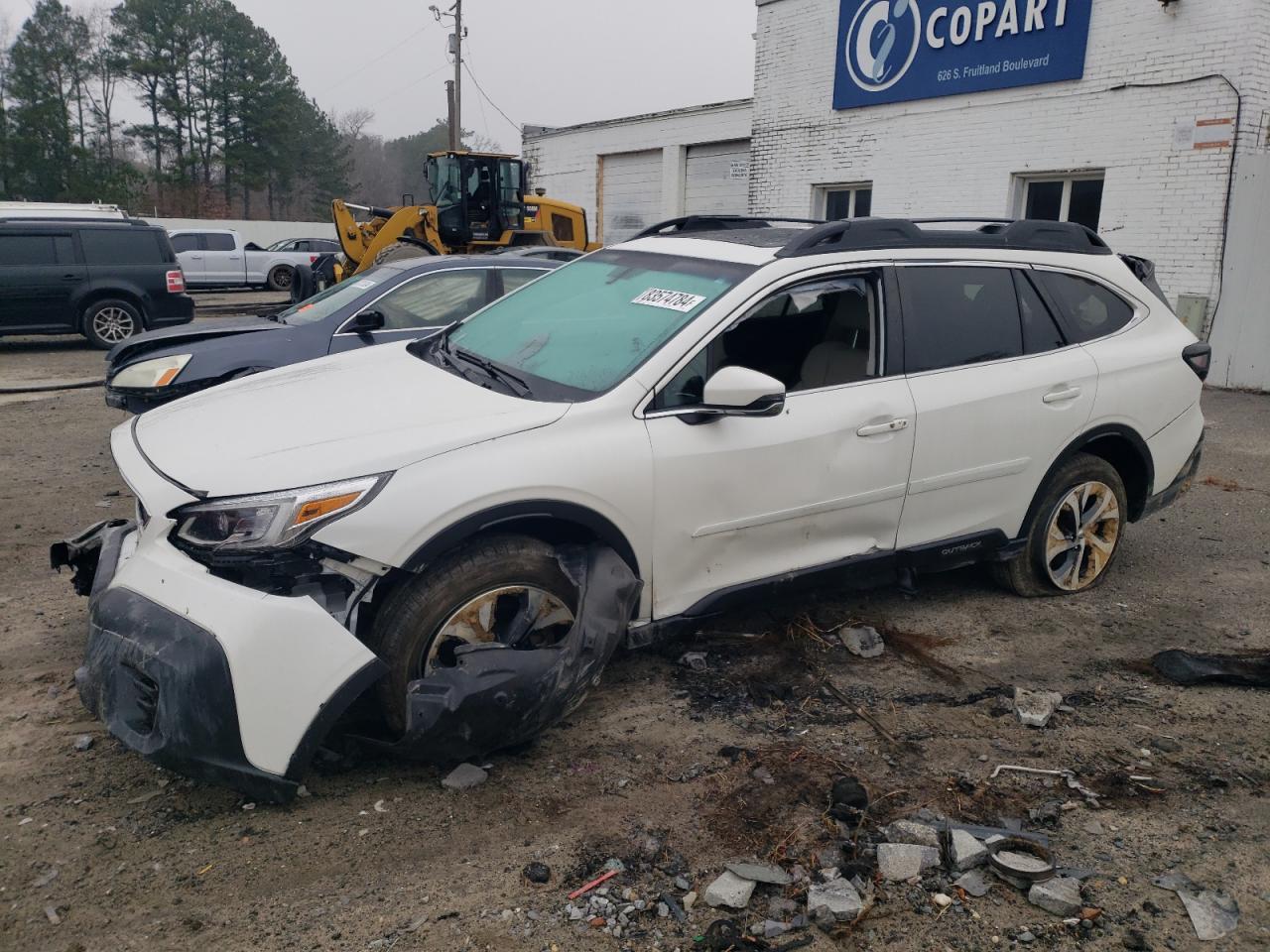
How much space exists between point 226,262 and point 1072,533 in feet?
83.0

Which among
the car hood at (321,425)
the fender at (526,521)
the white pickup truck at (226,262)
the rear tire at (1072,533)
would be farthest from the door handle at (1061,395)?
the white pickup truck at (226,262)

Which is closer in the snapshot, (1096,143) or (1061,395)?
(1061,395)

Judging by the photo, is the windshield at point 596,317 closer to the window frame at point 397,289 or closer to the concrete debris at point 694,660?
the concrete debris at point 694,660

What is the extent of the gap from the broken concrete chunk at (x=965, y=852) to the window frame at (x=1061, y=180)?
11.7m

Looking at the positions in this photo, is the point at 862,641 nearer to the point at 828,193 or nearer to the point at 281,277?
the point at 828,193

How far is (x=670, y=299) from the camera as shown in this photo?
3.93 meters

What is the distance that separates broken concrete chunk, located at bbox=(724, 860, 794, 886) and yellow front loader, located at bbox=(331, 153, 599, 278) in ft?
47.6

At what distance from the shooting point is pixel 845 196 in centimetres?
1653

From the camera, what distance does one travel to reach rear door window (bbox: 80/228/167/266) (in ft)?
45.4

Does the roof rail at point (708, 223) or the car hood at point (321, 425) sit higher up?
the roof rail at point (708, 223)

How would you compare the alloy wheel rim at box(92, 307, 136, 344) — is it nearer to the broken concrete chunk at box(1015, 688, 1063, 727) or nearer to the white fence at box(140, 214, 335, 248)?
the broken concrete chunk at box(1015, 688, 1063, 727)

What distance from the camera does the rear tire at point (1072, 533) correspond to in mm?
4777

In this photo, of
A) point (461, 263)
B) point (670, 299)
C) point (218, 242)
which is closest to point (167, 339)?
point (461, 263)

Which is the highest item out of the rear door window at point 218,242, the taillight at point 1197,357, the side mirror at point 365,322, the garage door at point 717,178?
the garage door at point 717,178
